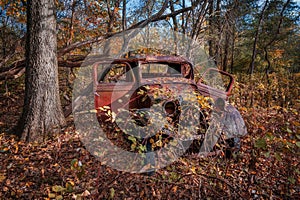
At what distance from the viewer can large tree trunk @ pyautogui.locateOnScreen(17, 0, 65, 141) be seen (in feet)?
13.1

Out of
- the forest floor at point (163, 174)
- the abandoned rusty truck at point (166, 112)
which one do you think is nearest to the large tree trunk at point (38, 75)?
the forest floor at point (163, 174)

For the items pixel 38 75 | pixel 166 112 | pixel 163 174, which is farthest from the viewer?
pixel 38 75

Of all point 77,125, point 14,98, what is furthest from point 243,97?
point 14,98

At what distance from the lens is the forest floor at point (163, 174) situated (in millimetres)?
2188

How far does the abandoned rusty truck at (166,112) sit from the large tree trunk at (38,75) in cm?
117

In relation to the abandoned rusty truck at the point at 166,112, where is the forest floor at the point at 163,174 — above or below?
below

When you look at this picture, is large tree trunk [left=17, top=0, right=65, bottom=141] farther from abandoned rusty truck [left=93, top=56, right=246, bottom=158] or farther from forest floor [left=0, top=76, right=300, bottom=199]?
abandoned rusty truck [left=93, top=56, right=246, bottom=158]

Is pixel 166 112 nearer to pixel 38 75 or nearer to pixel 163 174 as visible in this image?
pixel 163 174

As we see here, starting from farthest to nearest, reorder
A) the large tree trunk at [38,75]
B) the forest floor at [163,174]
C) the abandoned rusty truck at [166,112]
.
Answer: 1. the large tree trunk at [38,75]
2. the abandoned rusty truck at [166,112]
3. the forest floor at [163,174]

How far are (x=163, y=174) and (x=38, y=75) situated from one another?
121 inches

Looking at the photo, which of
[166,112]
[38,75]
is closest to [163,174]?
[166,112]

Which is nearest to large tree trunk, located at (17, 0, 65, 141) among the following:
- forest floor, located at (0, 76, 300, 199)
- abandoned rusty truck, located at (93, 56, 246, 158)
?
forest floor, located at (0, 76, 300, 199)

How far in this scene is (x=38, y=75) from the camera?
404 cm

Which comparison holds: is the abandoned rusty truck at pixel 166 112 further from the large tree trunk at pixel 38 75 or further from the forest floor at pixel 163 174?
the large tree trunk at pixel 38 75
